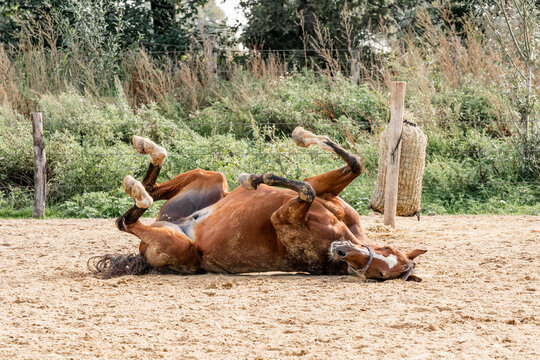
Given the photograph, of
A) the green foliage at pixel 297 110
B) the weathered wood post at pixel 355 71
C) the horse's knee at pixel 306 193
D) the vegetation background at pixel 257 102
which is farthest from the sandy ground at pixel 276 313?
the weathered wood post at pixel 355 71

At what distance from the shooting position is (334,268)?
15.5 feet

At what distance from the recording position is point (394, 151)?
706cm

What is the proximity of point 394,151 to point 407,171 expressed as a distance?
0.56 metres

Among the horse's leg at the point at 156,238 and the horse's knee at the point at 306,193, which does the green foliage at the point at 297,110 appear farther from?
the horse's knee at the point at 306,193

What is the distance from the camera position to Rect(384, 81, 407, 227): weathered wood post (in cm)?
705

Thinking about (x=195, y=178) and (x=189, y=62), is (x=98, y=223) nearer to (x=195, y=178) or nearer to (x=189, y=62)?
(x=195, y=178)

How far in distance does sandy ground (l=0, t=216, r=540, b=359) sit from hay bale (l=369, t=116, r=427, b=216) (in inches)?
Answer: 75.5

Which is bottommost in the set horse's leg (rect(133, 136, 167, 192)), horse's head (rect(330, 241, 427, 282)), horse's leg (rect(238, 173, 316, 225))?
horse's head (rect(330, 241, 427, 282))

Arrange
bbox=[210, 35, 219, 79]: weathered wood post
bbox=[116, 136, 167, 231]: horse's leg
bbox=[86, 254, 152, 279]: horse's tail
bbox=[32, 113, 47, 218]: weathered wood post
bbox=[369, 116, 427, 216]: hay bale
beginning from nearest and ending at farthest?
1. bbox=[116, 136, 167, 231]: horse's leg
2. bbox=[86, 254, 152, 279]: horse's tail
3. bbox=[369, 116, 427, 216]: hay bale
4. bbox=[32, 113, 47, 218]: weathered wood post
5. bbox=[210, 35, 219, 79]: weathered wood post

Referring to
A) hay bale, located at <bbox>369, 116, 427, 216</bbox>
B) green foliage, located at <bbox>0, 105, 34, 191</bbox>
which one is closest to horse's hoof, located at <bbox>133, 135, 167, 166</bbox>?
hay bale, located at <bbox>369, 116, 427, 216</bbox>

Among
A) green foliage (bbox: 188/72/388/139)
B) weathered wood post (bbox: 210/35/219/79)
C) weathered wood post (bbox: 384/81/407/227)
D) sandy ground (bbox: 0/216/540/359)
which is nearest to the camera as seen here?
sandy ground (bbox: 0/216/540/359)

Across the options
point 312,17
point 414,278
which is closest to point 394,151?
point 414,278

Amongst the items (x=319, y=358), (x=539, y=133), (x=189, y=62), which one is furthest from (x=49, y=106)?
(x=319, y=358)

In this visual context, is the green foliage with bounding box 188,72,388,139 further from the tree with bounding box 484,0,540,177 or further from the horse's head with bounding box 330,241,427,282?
the horse's head with bounding box 330,241,427,282
